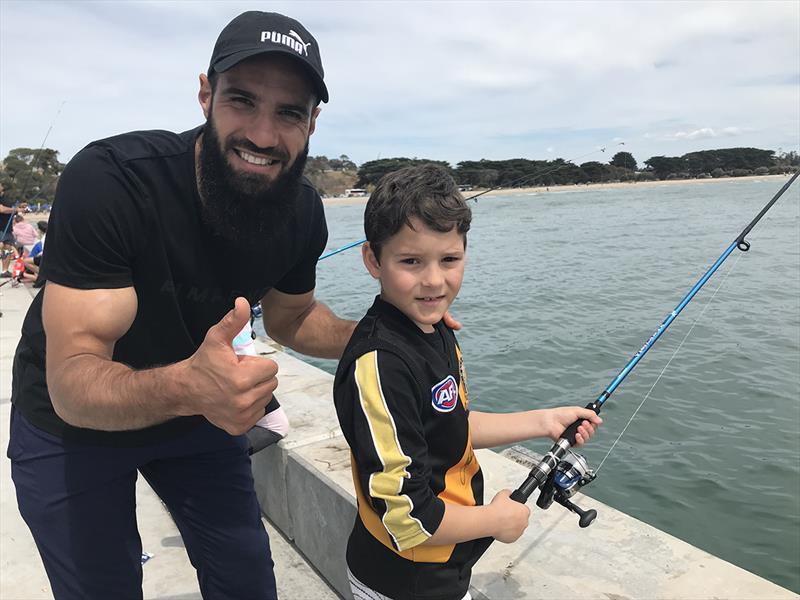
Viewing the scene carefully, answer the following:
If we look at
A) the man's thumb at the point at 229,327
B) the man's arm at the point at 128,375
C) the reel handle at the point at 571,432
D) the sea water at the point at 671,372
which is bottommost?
the sea water at the point at 671,372

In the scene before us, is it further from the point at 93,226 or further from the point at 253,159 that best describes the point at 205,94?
the point at 93,226

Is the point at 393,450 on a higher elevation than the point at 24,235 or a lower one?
lower

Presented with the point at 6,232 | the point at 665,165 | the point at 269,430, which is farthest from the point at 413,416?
the point at 665,165

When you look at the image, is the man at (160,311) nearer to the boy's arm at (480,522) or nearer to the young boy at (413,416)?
the young boy at (413,416)

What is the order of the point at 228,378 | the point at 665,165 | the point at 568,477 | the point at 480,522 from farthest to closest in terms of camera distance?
the point at 665,165, the point at 568,477, the point at 480,522, the point at 228,378

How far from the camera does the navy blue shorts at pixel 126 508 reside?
1963 mm

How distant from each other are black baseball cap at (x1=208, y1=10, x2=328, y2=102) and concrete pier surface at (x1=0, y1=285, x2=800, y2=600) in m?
1.76

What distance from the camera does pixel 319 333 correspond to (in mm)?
2525

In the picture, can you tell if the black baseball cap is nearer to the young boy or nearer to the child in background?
the young boy

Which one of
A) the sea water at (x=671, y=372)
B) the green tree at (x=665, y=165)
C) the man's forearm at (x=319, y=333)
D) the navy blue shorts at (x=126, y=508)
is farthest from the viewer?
the green tree at (x=665, y=165)

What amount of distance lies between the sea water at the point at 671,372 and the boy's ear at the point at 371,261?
138 cm

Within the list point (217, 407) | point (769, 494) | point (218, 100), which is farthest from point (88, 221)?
point (769, 494)

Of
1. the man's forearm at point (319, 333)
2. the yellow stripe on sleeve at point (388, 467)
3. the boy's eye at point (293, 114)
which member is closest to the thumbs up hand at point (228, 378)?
the yellow stripe on sleeve at point (388, 467)

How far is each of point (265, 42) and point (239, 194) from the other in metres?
0.46
